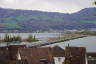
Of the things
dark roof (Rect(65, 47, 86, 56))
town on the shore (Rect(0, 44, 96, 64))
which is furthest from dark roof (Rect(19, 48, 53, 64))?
dark roof (Rect(65, 47, 86, 56))

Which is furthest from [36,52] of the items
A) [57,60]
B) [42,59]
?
[57,60]

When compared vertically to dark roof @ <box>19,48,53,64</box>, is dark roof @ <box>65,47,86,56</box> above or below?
above

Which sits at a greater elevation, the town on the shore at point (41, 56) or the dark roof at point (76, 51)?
the dark roof at point (76, 51)

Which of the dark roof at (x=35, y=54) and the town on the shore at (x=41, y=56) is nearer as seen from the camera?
the town on the shore at (x=41, y=56)

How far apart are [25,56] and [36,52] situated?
20.6 inches

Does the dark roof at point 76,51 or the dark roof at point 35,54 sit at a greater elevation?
the dark roof at point 76,51

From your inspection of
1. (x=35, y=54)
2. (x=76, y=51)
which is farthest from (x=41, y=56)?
(x=76, y=51)

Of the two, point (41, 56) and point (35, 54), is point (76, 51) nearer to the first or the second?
point (35, 54)

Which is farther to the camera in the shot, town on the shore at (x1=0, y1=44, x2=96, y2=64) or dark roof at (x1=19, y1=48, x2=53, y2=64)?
dark roof at (x1=19, y1=48, x2=53, y2=64)

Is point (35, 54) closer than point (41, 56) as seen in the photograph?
Yes

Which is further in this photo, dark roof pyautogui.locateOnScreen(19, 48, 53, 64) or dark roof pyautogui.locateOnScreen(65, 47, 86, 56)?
dark roof pyautogui.locateOnScreen(19, 48, 53, 64)

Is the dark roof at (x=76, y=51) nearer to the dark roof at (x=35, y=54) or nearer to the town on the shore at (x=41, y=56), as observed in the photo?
the town on the shore at (x=41, y=56)

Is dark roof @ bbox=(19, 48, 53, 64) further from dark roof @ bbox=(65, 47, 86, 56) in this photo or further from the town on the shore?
dark roof @ bbox=(65, 47, 86, 56)

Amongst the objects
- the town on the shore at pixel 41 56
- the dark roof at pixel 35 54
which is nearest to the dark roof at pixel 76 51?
the town on the shore at pixel 41 56
